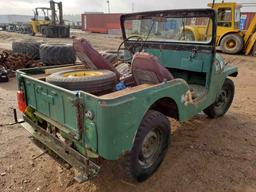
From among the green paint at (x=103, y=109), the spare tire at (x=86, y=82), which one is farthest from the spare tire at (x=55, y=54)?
the spare tire at (x=86, y=82)

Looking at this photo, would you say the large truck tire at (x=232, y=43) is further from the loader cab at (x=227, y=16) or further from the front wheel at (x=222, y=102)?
the front wheel at (x=222, y=102)

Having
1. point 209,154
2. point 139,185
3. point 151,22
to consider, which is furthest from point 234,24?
point 139,185

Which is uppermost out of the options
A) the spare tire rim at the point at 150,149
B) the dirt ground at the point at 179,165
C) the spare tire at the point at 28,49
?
the spare tire at the point at 28,49

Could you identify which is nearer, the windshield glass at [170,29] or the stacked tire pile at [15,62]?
the windshield glass at [170,29]

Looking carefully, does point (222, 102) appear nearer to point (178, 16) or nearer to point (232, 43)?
point (178, 16)

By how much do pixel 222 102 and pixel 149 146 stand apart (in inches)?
95.4

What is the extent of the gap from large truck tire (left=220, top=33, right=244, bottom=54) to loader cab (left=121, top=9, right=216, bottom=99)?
32.3 feet

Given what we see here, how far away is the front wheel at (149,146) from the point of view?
2.39m

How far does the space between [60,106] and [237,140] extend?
111 inches

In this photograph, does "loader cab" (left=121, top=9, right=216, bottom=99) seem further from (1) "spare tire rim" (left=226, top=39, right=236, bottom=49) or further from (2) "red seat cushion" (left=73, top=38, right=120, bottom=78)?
(1) "spare tire rim" (left=226, top=39, right=236, bottom=49)

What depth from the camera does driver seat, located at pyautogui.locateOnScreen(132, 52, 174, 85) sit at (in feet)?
8.84

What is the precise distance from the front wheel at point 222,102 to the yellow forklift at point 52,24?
20.8m

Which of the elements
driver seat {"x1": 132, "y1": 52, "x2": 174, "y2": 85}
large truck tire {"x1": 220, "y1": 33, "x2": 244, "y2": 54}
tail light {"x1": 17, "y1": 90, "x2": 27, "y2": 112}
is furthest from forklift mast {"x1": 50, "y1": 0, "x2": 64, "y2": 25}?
driver seat {"x1": 132, "y1": 52, "x2": 174, "y2": 85}

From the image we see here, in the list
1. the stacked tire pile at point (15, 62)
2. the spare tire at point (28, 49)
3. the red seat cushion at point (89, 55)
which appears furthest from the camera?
the spare tire at point (28, 49)
